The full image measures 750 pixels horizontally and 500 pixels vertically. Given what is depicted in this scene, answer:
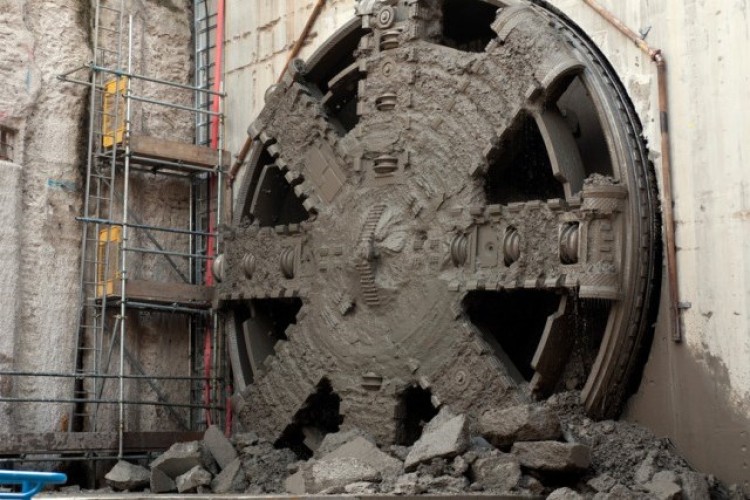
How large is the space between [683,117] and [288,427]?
411 cm

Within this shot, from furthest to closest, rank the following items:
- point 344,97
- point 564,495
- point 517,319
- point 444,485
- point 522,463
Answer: point 344,97, point 517,319, point 522,463, point 444,485, point 564,495

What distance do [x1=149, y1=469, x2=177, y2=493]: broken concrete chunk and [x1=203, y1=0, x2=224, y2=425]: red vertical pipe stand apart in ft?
5.81

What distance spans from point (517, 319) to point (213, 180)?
341cm

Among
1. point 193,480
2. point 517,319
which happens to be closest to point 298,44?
point 517,319

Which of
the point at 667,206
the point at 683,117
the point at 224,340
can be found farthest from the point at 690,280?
the point at 224,340

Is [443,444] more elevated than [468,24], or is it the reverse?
[468,24]

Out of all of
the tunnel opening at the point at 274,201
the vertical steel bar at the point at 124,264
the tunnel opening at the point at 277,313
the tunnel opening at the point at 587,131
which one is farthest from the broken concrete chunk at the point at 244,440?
the tunnel opening at the point at 587,131

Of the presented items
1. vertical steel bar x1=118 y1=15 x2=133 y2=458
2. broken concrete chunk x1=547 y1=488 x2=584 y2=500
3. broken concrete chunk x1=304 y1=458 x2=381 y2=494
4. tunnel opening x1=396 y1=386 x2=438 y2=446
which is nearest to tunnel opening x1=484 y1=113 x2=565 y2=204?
tunnel opening x1=396 y1=386 x2=438 y2=446

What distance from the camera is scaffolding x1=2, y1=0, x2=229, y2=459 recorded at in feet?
36.3

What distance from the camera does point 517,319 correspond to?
1012cm

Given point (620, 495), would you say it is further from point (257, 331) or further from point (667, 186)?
point (257, 331)

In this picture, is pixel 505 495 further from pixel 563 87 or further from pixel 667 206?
pixel 563 87

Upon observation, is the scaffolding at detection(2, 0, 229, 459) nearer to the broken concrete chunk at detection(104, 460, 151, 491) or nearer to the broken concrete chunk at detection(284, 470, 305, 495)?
the broken concrete chunk at detection(104, 460, 151, 491)

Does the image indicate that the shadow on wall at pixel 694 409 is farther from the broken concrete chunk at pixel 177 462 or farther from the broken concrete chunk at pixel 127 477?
the broken concrete chunk at pixel 127 477
